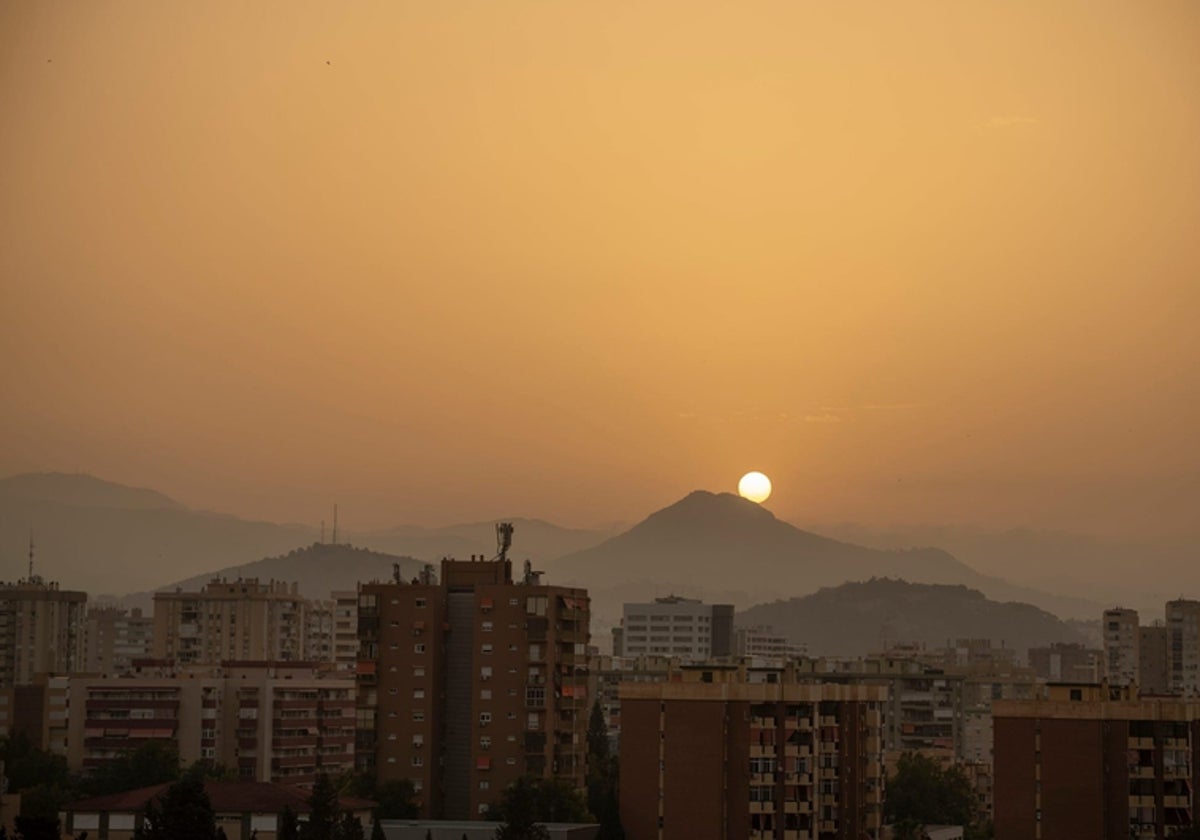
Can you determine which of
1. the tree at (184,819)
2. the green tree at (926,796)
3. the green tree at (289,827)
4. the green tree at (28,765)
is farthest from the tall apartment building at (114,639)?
the tree at (184,819)

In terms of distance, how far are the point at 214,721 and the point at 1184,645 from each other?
5968cm

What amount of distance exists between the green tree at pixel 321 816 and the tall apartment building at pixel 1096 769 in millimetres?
14410

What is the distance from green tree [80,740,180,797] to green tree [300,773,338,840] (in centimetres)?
1586

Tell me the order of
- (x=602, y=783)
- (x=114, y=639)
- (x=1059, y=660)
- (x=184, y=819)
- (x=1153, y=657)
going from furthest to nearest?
(x=1059, y=660)
(x=114, y=639)
(x=1153, y=657)
(x=602, y=783)
(x=184, y=819)

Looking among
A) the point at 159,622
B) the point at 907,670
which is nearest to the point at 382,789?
the point at 907,670

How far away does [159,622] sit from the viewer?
374 feet

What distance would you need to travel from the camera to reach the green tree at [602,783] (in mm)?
45094

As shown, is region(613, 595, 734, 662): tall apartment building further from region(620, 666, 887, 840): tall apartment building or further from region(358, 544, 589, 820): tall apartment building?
region(620, 666, 887, 840): tall apartment building

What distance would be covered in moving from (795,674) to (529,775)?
7297 millimetres

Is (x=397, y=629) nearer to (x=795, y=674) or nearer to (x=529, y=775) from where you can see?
(x=529, y=775)

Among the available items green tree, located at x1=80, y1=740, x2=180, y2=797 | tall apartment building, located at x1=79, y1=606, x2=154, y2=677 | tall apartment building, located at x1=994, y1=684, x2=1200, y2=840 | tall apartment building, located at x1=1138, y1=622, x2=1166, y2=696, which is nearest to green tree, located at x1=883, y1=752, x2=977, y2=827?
tall apartment building, located at x1=994, y1=684, x2=1200, y2=840

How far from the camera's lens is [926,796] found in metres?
63.5

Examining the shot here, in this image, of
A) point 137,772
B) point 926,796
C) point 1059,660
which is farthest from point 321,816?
point 1059,660

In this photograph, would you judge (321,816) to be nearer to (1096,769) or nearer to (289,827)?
(289,827)
